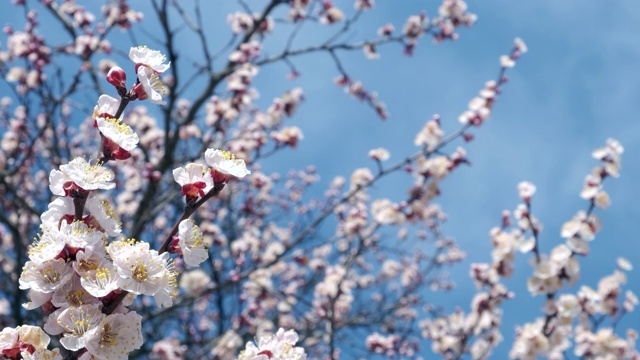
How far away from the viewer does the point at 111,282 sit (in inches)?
50.1

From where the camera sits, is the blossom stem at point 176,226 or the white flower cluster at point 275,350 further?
the white flower cluster at point 275,350

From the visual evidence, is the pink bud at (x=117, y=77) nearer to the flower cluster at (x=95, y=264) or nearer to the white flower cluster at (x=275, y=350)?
the flower cluster at (x=95, y=264)

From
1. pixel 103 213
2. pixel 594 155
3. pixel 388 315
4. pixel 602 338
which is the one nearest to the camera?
pixel 103 213

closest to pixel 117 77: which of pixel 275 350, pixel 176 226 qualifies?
pixel 176 226

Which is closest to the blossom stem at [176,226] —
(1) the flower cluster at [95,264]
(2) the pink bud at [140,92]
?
(1) the flower cluster at [95,264]

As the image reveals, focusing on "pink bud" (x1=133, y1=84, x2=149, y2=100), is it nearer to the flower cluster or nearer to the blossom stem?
the flower cluster

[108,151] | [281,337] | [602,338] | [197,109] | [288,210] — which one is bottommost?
[281,337]

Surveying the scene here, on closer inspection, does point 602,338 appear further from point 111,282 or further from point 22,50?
point 22,50

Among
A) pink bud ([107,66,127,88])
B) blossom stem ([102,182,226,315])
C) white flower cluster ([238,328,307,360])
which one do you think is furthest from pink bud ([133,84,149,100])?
white flower cluster ([238,328,307,360])

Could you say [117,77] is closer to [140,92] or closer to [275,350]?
[140,92]

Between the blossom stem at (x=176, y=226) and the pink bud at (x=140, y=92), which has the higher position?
the pink bud at (x=140, y=92)

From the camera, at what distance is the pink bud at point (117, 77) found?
57.6 inches

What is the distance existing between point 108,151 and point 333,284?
185 inches

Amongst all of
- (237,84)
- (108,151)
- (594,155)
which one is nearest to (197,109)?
(237,84)
